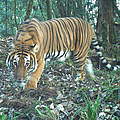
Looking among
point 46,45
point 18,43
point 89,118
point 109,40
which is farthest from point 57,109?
point 109,40

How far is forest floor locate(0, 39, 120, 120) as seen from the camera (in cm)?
386

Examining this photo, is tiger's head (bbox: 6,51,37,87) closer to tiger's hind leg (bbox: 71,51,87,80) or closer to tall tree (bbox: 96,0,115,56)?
tiger's hind leg (bbox: 71,51,87,80)

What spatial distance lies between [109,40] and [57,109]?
581 cm

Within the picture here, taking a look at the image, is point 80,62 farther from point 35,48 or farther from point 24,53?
point 24,53

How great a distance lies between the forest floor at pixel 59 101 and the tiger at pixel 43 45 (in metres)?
0.34

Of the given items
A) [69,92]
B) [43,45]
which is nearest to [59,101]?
[69,92]

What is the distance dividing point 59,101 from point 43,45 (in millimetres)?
1403

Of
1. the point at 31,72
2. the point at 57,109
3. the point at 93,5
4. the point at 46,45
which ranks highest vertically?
the point at 93,5

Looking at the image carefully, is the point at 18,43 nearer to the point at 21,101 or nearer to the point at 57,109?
the point at 21,101

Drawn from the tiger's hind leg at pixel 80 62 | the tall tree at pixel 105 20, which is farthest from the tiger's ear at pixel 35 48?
the tall tree at pixel 105 20

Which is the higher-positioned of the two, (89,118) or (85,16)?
(85,16)

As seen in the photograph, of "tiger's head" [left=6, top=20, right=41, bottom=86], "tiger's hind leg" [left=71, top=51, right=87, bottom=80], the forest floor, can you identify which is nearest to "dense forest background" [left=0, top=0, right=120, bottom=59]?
"tiger's hind leg" [left=71, top=51, right=87, bottom=80]

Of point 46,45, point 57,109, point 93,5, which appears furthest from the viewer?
point 93,5

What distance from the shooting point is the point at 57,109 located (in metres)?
4.30
